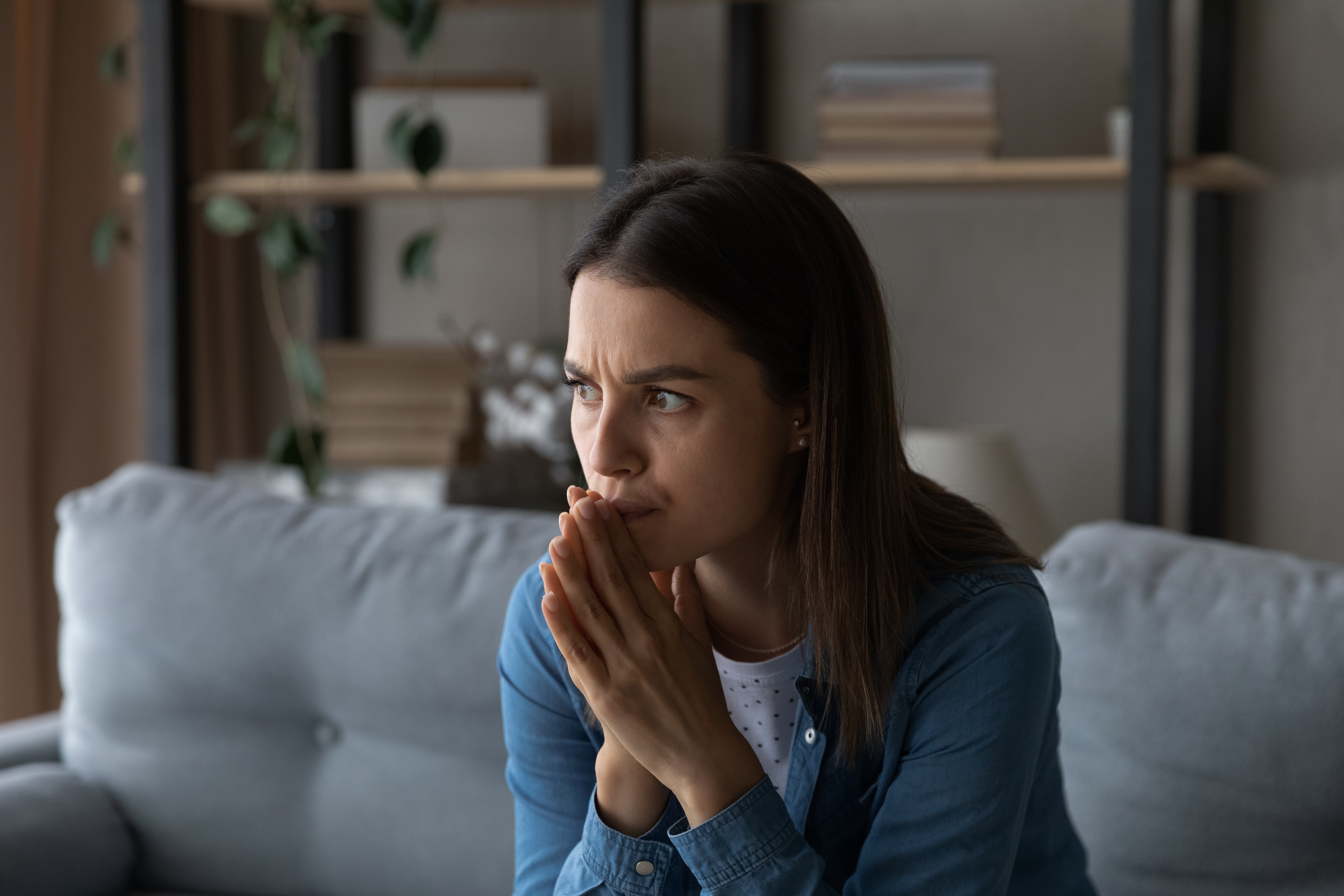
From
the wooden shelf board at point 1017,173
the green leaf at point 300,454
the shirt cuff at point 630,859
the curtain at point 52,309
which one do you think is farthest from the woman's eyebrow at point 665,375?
the curtain at point 52,309

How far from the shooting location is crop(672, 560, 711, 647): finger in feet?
3.26

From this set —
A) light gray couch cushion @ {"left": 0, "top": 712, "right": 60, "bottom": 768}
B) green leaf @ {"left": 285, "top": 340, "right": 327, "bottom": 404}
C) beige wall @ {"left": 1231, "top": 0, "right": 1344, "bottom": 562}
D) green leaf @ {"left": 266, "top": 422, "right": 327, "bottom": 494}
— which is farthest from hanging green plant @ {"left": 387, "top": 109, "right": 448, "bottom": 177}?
beige wall @ {"left": 1231, "top": 0, "right": 1344, "bottom": 562}

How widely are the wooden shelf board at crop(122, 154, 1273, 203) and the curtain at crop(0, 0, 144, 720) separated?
0.49 ft

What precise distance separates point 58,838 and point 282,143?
3.76 ft

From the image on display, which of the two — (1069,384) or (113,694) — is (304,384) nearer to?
(113,694)

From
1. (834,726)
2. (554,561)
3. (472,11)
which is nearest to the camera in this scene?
(554,561)

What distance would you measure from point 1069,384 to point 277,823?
1.53m

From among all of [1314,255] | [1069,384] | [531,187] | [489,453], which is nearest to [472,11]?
[531,187]

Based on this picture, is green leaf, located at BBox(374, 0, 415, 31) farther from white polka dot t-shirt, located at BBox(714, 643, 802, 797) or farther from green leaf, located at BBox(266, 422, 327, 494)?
white polka dot t-shirt, located at BBox(714, 643, 802, 797)

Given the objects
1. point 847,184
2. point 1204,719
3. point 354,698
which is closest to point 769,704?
point 1204,719

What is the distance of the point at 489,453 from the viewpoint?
90.5 inches

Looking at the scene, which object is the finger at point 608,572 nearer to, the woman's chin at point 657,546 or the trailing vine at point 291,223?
the woman's chin at point 657,546

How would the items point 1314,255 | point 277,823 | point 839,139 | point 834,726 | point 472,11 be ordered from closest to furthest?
1. point 834,726
2. point 277,823
3. point 839,139
4. point 1314,255
5. point 472,11

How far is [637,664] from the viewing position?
2.95 feet
